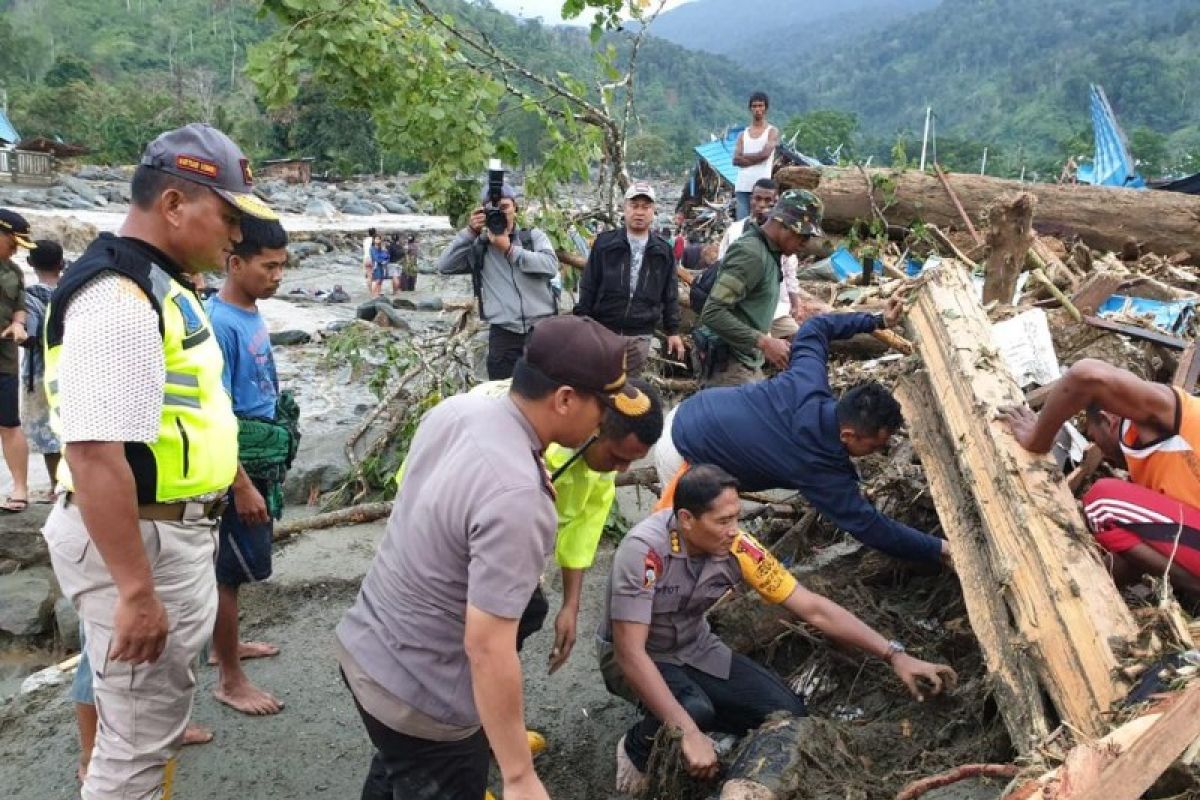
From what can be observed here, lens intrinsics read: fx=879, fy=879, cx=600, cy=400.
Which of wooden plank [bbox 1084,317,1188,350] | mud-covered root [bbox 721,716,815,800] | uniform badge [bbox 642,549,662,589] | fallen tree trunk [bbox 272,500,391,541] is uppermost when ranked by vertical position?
wooden plank [bbox 1084,317,1188,350]

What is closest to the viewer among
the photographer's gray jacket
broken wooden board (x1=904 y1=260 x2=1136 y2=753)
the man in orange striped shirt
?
broken wooden board (x1=904 y1=260 x2=1136 y2=753)

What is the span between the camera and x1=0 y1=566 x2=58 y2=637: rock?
4.68m

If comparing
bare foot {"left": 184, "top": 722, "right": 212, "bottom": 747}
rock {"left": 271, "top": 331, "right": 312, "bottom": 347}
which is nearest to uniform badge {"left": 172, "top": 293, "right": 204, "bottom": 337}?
bare foot {"left": 184, "top": 722, "right": 212, "bottom": 747}

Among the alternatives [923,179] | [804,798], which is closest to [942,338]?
[804,798]

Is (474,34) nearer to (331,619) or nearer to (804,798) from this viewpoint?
(331,619)

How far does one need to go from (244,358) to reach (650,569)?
1.64 m

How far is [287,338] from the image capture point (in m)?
12.0

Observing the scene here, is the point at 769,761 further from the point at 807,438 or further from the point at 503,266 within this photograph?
the point at 503,266

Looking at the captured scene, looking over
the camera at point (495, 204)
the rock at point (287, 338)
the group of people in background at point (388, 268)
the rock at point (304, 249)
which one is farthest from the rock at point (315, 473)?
the rock at point (304, 249)

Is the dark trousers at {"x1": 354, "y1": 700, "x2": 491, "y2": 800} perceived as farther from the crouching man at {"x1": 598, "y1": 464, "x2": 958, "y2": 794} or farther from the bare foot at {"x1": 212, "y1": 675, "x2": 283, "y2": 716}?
the bare foot at {"x1": 212, "y1": 675, "x2": 283, "y2": 716}

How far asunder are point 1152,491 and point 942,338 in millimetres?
1068

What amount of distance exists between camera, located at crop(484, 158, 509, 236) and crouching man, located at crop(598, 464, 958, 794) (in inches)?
103

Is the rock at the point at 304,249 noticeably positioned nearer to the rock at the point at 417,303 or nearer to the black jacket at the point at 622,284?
the rock at the point at 417,303

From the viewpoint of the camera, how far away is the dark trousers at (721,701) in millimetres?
3076
